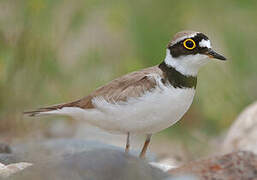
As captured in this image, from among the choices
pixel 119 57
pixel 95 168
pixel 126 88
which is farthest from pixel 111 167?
pixel 119 57

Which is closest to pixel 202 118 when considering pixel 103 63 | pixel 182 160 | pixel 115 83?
pixel 182 160

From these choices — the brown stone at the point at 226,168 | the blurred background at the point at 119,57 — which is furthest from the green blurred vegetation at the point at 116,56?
the brown stone at the point at 226,168

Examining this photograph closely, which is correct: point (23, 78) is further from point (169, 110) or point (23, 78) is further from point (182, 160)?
point (169, 110)

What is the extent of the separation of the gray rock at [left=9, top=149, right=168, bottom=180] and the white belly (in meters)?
0.61

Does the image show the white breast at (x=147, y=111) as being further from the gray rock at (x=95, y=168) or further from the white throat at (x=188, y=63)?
the gray rock at (x=95, y=168)

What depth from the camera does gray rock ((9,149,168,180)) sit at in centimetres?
359

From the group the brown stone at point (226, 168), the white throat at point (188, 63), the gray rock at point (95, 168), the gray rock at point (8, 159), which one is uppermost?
the white throat at point (188, 63)

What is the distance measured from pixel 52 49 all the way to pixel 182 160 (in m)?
1.99

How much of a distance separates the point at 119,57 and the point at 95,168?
4.56 m

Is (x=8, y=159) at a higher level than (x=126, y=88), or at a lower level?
lower

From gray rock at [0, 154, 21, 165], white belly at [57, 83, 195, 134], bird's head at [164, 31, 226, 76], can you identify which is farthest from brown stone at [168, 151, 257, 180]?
gray rock at [0, 154, 21, 165]

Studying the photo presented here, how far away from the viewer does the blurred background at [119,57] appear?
6.66 meters

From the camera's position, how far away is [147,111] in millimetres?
4320

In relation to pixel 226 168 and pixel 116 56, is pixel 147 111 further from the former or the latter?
pixel 116 56
